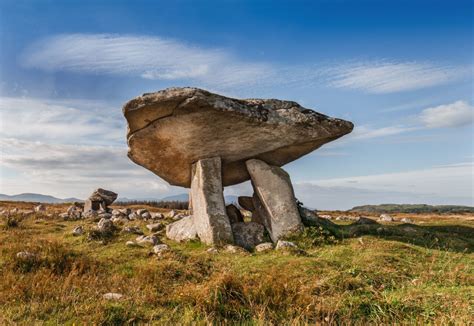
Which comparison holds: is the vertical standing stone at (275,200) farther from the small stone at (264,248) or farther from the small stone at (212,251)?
the small stone at (212,251)

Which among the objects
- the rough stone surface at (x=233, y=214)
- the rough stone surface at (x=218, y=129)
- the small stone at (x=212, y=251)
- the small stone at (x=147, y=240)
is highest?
the rough stone surface at (x=218, y=129)

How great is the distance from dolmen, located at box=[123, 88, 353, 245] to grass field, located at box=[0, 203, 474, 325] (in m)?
2.82

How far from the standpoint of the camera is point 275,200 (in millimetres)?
13875

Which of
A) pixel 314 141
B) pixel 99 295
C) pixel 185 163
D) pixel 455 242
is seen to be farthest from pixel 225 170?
pixel 99 295

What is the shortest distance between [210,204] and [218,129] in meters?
2.69

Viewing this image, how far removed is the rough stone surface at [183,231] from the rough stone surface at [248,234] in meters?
1.55

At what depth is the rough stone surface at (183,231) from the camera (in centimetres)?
1357

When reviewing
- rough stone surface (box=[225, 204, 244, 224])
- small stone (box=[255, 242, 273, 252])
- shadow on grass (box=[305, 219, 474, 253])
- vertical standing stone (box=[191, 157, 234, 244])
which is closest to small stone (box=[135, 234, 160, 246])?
vertical standing stone (box=[191, 157, 234, 244])

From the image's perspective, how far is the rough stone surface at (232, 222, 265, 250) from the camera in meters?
12.9

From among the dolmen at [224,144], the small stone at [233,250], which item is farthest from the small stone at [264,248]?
the dolmen at [224,144]

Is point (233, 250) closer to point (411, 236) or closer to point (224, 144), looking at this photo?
point (224, 144)

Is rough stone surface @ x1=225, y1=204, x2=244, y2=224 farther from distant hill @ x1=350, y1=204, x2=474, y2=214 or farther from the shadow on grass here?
distant hill @ x1=350, y1=204, x2=474, y2=214

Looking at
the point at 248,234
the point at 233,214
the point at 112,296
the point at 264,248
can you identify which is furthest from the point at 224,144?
the point at 112,296

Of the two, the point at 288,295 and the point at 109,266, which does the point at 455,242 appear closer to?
the point at 288,295
